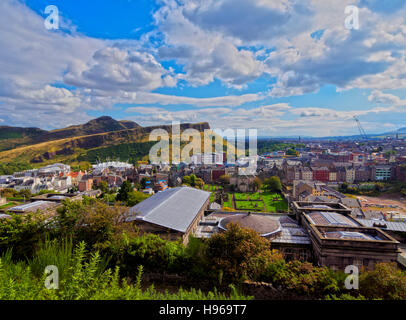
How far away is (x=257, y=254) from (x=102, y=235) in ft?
20.4

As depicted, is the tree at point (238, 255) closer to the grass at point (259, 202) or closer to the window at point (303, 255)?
the window at point (303, 255)

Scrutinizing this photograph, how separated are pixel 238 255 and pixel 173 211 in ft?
35.8

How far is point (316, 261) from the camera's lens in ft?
42.3

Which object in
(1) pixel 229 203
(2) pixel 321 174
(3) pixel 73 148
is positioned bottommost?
(1) pixel 229 203

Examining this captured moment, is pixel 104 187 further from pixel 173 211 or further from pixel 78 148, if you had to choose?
pixel 78 148

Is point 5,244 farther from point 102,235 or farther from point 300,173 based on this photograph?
point 300,173

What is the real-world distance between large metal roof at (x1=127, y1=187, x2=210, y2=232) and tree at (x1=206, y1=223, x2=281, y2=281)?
6.28m

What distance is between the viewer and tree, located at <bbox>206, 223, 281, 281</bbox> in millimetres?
7426

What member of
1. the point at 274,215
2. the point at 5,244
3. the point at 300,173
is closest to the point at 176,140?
the point at 300,173

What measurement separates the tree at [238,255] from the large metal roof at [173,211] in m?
6.28

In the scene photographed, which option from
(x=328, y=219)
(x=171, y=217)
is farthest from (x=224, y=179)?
(x=328, y=219)

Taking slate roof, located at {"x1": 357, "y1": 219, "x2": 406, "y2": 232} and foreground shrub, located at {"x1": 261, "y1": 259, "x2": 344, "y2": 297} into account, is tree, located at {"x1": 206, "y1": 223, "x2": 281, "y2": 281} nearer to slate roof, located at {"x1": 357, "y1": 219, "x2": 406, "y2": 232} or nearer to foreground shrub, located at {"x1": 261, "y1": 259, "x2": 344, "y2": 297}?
foreground shrub, located at {"x1": 261, "y1": 259, "x2": 344, "y2": 297}

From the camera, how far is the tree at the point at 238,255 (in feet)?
24.4

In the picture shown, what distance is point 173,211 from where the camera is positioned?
59.4ft
